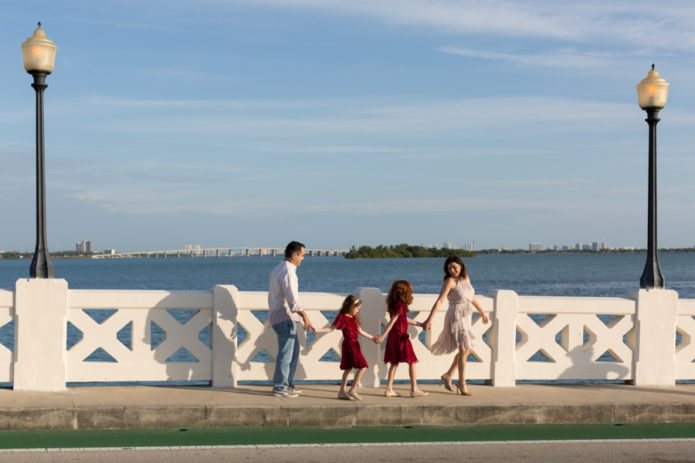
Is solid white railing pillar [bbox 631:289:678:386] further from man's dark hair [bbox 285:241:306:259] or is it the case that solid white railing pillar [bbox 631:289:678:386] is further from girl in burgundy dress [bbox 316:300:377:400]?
man's dark hair [bbox 285:241:306:259]

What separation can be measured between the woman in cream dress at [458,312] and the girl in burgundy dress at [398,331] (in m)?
0.31

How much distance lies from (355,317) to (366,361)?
78cm

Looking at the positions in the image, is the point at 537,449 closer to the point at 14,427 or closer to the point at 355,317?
the point at 355,317

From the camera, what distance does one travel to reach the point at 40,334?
9.27 meters

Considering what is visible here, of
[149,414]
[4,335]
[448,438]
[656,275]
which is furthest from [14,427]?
[4,335]

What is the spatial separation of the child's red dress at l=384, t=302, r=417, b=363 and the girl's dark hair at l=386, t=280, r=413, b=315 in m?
0.04

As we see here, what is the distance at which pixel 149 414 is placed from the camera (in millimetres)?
8281

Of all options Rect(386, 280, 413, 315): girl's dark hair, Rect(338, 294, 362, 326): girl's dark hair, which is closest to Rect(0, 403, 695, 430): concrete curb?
Rect(338, 294, 362, 326): girl's dark hair

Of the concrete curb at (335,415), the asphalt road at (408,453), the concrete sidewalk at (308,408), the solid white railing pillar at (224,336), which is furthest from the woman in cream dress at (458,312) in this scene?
the solid white railing pillar at (224,336)

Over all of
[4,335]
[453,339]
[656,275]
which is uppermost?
[656,275]

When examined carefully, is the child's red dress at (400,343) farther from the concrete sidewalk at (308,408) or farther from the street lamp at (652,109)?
the street lamp at (652,109)

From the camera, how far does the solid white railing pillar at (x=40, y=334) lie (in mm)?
9219

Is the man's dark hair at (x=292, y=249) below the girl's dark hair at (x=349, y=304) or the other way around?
the other way around

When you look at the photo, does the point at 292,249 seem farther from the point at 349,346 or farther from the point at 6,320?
the point at 6,320
